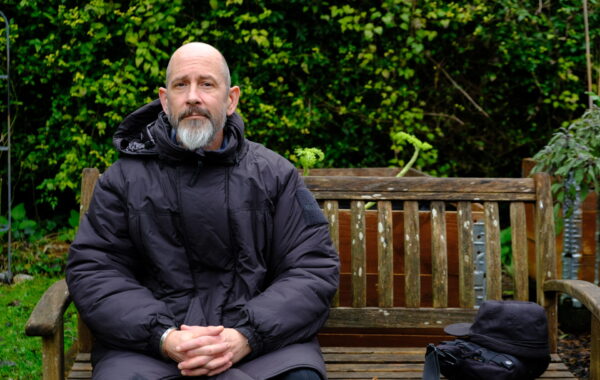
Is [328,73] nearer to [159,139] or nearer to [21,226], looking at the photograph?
[21,226]

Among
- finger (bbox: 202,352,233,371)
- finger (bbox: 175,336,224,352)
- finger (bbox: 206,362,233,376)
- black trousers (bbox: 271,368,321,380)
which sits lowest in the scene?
black trousers (bbox: 271,368,321,380)

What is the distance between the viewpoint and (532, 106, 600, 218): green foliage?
4223mm

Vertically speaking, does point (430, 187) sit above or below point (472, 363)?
above

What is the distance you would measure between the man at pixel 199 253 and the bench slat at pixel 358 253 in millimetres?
379

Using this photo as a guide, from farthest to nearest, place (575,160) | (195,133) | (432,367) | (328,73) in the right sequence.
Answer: (328,73) < (575,160) < (195,133) < (432,367)

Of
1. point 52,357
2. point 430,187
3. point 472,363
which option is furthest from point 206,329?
point 430,187

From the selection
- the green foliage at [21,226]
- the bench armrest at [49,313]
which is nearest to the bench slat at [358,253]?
the bench armrest at [49,313]

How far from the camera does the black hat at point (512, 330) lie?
272 centimetres

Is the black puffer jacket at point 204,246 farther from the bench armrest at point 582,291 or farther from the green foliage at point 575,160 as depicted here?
the green foliage at point 575,160

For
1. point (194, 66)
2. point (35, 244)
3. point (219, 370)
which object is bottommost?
point (35, 244)

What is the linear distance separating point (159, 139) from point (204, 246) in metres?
0.44

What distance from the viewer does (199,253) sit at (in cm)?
278

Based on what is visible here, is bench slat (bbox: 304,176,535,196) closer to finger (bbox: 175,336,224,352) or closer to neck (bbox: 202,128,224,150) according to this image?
neck (bbox: 202,128,224,150)

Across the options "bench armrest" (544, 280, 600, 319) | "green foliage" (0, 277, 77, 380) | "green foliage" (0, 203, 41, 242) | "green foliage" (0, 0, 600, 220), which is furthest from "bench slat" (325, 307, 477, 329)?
"green foliage" (0, 203, 41, 242)
